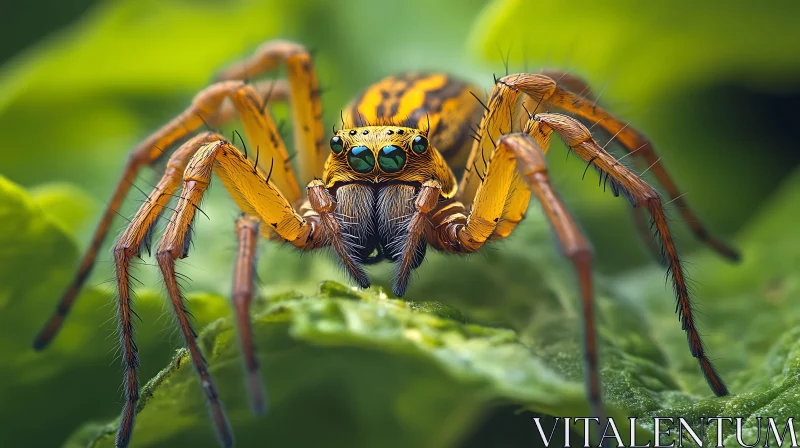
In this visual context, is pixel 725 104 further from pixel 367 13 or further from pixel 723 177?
pixel 367 13

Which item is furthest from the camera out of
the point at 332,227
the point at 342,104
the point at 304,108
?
the point at 342,104

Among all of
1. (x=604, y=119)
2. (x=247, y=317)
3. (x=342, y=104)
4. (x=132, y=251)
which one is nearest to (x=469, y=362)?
(x=247, y=317)

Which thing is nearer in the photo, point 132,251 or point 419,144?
point 132,251

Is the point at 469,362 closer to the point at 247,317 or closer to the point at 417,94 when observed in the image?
the point at 247,317

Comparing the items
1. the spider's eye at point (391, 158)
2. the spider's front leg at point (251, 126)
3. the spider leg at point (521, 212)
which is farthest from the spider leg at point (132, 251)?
the spider leg at point (521, 212)

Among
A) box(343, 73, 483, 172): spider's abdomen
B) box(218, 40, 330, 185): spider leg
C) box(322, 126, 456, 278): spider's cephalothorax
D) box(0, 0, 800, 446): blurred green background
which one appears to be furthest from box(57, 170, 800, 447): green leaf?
box(218, 40, 330, 185): spider leg

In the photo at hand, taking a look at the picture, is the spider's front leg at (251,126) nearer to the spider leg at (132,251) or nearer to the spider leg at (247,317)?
the spider leg at (132,251)
